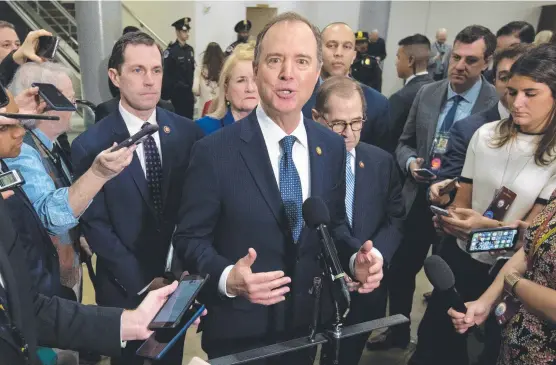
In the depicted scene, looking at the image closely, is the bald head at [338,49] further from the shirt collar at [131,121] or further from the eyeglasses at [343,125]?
→ the shirt collar at [131,121]

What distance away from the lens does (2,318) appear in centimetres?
108

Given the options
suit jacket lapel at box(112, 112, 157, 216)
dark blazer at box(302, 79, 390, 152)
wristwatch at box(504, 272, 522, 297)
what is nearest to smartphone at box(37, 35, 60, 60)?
suit jacket lapel at box(112, 112, 157, 216)

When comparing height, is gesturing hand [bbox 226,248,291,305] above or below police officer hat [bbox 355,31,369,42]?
below

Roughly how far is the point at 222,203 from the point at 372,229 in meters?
0.79

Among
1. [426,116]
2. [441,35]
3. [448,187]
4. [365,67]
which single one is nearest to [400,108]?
[426,116]

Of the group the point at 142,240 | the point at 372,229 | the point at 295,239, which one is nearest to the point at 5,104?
the point at 142,240

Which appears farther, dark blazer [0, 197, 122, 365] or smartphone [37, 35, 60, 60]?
smartphone [37, 35, 60, 60]

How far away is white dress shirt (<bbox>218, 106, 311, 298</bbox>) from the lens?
4.75 feet

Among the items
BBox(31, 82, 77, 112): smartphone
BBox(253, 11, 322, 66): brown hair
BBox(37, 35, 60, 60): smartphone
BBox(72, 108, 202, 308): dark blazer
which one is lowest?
BBox(72, 108, 202, 308): dark blazer

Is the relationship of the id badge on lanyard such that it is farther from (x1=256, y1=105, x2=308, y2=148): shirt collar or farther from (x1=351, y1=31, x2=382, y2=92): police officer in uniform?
(x1=351, y1=31, x2=382, y2=92): police officer in uniform

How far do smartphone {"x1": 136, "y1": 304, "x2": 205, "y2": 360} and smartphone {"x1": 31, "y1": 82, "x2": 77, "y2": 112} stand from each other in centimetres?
111

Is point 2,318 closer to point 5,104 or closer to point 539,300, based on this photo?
point 5,104

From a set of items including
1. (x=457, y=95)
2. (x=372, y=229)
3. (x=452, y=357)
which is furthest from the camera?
(x=457, y=95)

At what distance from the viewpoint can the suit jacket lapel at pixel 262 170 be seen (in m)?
1.39
